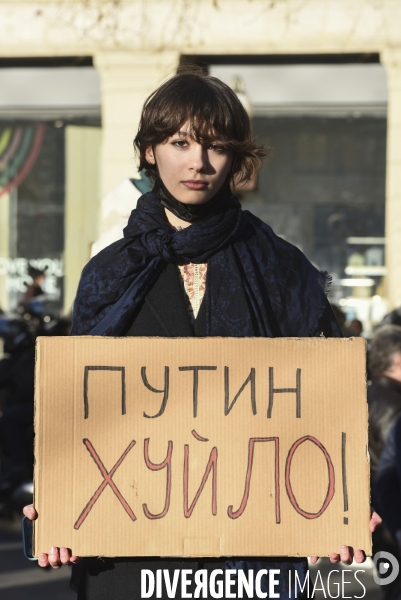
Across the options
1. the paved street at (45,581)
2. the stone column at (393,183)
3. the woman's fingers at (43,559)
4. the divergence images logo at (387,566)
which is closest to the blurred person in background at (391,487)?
the divergence images logo at (387,566)

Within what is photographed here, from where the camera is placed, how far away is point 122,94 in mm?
11719

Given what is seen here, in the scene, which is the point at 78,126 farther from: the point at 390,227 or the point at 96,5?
the point at 390,227

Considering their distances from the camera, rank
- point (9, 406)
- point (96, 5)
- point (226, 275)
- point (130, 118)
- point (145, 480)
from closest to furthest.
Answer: point (145, 480) → point (226, 275) → point (9, 406) → point (96, 5) → point (130, 118)

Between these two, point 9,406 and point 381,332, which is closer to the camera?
point 381,332

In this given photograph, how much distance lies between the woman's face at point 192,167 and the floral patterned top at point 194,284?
15 centimetres

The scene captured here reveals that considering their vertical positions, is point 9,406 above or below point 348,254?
below

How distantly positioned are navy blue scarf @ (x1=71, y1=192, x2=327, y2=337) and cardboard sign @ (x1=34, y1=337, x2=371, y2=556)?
14 cm

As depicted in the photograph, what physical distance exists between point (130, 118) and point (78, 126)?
86 cm

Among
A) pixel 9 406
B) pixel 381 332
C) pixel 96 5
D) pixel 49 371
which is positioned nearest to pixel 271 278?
pixel 49 371

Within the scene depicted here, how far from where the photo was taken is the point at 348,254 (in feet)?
39.4

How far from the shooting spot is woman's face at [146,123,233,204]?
7.89 feet

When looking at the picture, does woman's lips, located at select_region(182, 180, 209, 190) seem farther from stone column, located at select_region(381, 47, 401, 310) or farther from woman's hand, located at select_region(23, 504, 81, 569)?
stone column, located at select_region(381, 47, 401, 310)

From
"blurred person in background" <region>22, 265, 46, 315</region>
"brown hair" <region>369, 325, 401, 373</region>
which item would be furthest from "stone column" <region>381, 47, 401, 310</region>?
"brown hair" <region>369, 325, 401, 373</region>

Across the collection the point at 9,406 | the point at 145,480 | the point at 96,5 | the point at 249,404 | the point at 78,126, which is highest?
the point at 96,5
